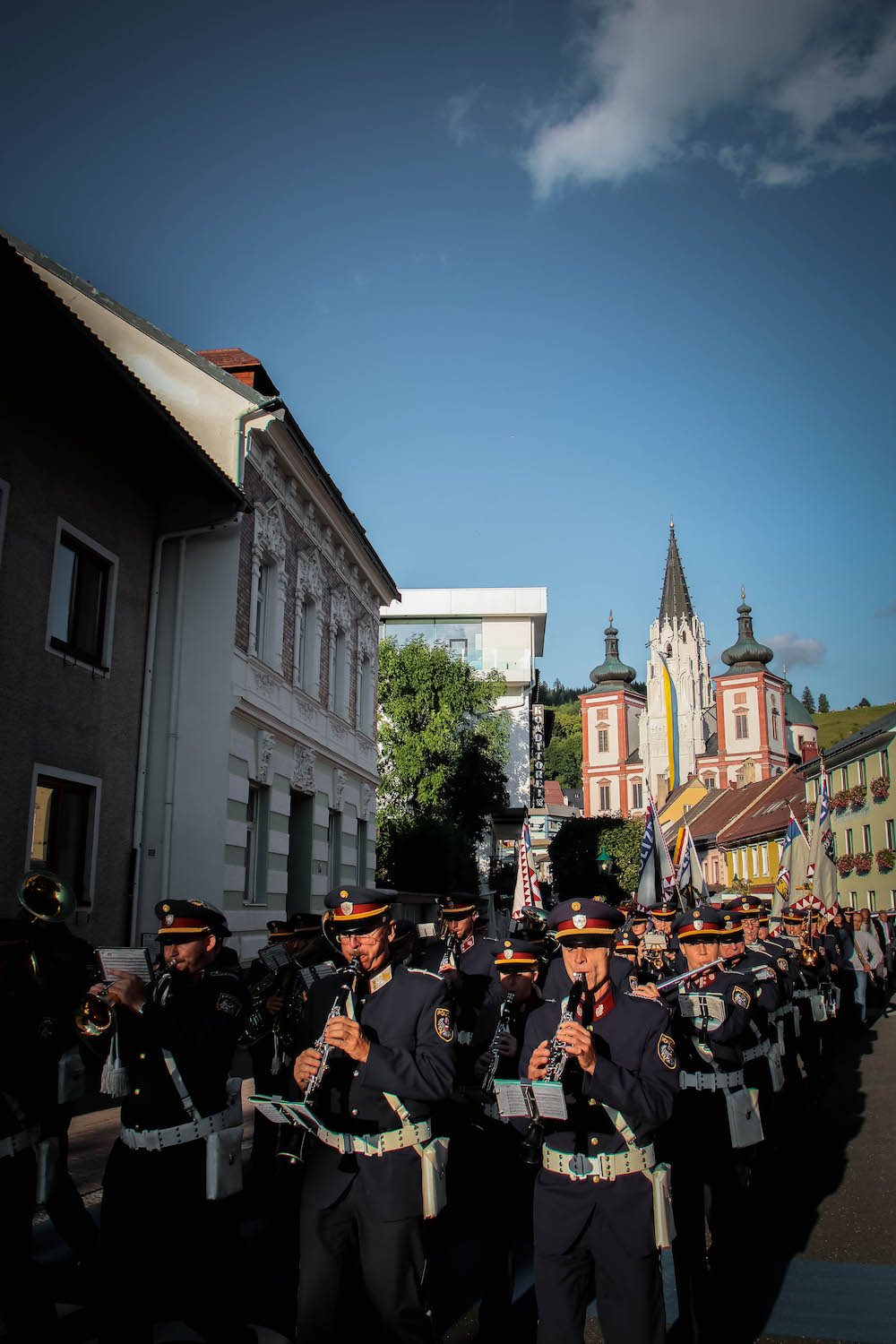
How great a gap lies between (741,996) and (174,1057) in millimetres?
3692

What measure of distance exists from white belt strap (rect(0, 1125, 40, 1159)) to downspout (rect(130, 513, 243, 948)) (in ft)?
29.2

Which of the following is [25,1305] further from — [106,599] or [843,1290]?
[106,599]

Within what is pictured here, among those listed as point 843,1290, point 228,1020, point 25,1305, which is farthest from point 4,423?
point 843,1290

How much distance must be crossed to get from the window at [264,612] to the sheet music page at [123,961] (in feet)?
39.9

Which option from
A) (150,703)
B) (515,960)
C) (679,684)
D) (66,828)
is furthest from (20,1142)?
(679,684)

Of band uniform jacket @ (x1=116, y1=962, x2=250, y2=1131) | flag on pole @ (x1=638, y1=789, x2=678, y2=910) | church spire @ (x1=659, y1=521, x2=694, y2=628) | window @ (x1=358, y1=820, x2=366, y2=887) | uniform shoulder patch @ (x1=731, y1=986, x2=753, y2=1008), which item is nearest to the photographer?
band uniform jacket @ (x1=116, y1=962, x2=250, y2=1131)

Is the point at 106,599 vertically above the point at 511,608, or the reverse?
the point at 511,608

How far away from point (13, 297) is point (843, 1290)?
10299 mm

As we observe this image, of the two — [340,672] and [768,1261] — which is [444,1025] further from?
[340,672]

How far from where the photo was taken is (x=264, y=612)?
17.3 meters

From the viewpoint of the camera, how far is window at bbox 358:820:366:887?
76.8 feet

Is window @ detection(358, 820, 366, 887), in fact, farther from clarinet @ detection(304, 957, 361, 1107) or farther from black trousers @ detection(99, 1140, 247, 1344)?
clarinet @ detection(304, 957, 361, 1107)

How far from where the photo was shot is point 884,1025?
18.5m

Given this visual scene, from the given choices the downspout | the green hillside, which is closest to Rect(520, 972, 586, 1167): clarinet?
the downspout
